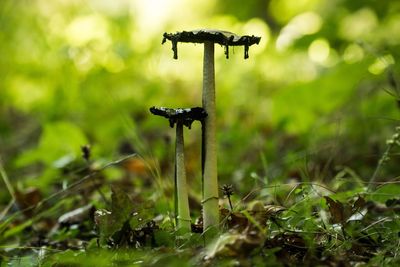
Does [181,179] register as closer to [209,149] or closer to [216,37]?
[209,149]

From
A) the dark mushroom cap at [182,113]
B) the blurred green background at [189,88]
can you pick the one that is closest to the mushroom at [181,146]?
the dark mushroom cap at [182,113]

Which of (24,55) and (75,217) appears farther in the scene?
(24,55)

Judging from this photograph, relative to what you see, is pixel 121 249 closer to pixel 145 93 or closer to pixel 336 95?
pixel 336 95

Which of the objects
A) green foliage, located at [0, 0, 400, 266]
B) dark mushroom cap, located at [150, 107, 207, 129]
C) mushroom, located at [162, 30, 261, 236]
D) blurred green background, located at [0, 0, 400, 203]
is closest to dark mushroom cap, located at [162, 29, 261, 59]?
mushroom, located at [162, 30, 261, 236]

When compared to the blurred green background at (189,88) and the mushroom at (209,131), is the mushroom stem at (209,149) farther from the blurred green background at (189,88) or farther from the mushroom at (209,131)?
the blurred green background at (189,88)

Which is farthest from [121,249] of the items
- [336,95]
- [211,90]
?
[336,95]

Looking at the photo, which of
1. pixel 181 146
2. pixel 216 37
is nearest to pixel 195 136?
pixel 181 146
